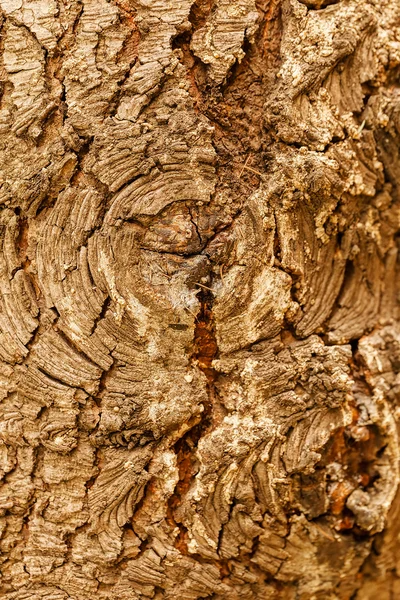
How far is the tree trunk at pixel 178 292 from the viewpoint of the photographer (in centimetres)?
114

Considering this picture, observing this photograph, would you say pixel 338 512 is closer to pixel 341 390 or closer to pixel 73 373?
pixel 341 390

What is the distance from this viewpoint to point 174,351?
1.18 metres

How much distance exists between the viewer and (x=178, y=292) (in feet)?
3.80

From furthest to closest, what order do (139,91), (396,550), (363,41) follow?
(396,550) → (363,41) → (139,91)

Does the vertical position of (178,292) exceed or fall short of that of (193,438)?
it exceeds it

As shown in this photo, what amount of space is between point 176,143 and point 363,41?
52cm

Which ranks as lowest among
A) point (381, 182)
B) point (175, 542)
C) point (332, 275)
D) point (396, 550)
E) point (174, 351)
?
point (175, 542)

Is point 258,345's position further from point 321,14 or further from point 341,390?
point 321,14

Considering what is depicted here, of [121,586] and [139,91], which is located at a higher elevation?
[139,91]

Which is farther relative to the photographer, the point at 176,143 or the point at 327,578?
the point at 327,578

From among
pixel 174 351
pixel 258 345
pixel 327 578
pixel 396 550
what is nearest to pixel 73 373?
pixel 174 351

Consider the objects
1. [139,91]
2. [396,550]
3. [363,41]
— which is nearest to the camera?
[139,91]

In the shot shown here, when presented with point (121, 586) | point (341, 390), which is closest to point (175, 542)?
point (121, 586)

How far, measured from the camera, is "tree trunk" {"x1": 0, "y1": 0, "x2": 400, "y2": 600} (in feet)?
3.76
